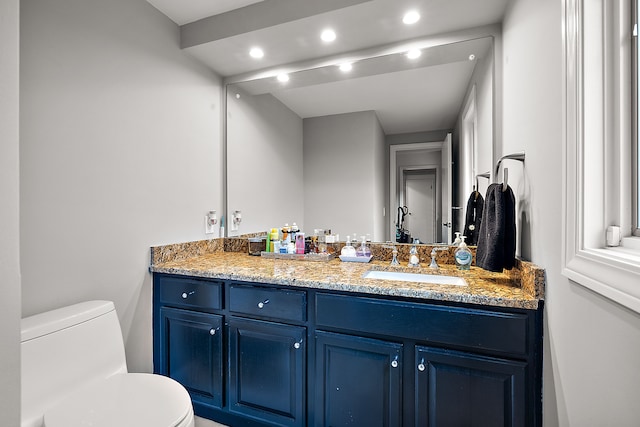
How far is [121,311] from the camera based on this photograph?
5.22ft

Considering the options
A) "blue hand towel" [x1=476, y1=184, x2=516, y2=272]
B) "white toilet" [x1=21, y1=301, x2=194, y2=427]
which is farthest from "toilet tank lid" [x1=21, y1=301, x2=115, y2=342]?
"blue hand towel" [x1=476, y1=184, x2=516, y2=272]

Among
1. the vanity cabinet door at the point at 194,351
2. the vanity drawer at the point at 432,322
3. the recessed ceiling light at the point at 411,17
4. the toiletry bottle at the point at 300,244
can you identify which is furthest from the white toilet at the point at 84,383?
the recessed ceiling light at the point at 411,17

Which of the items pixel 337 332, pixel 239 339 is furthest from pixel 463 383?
pixel 239 339

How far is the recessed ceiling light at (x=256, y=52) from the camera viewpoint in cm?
192

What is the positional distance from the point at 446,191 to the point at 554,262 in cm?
86

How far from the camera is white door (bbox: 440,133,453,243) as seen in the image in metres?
1.78

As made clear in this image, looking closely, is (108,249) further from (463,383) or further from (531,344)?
(531,344)

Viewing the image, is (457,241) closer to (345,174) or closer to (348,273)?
(348,273)

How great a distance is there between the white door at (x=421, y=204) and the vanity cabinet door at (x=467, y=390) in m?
0.79

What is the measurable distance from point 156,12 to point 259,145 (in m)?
1.01

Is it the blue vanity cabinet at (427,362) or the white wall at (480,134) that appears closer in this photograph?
the blue vanity cabinet at (427,362)

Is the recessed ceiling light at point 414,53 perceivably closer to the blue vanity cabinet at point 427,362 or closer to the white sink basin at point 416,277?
the white sink basin at point 416,277

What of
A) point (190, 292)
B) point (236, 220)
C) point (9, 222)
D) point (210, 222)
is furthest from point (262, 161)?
point (9, 222)

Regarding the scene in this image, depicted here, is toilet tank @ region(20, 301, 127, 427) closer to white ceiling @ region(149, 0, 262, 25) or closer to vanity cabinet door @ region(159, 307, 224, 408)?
vanity cabinet door @ region(159, 307, 224, 408)
